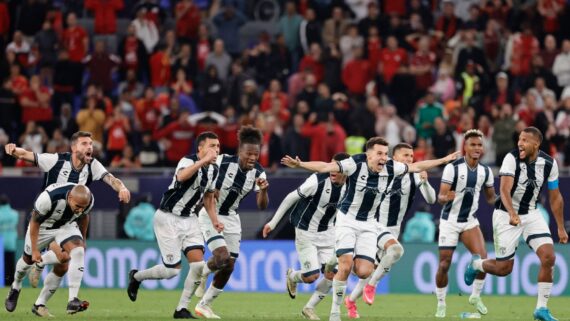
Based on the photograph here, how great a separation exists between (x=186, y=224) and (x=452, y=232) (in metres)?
3.59

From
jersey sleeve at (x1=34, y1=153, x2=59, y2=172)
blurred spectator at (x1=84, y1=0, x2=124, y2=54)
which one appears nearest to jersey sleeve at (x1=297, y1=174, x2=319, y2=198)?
jersey sleeve at (x1=34, y1=153, x2=59, y2=172)

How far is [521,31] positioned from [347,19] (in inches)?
137

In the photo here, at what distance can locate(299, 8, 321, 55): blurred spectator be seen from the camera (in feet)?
91.9

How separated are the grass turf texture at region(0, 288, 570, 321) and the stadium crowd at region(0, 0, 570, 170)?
401 cm

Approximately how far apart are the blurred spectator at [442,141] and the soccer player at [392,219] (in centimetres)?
→ 593

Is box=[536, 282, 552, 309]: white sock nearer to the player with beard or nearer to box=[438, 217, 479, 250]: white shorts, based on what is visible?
box=[438, 217, 479, 250]: white shorts

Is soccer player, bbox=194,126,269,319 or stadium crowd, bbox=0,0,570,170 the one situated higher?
stadium crowd, bbox=0,0,570,170

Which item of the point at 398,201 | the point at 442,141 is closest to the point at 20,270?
the point at 398,201

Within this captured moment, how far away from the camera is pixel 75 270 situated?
52.7ft

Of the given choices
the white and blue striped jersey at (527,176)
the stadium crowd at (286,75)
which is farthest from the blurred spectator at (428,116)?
the white and blue striped jersey at (527,176)

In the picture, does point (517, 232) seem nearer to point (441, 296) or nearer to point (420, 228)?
point (441, 296)

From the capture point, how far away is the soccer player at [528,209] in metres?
15.8

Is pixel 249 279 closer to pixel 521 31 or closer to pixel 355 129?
Answer: pixel 355 129

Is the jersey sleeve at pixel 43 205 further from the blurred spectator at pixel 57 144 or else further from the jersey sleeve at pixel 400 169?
the blurred spectator at pixel 57 144
